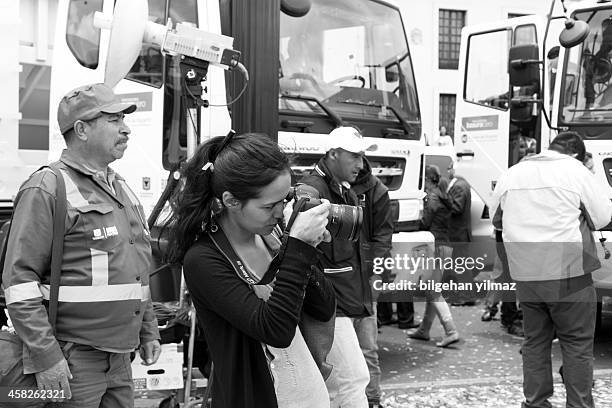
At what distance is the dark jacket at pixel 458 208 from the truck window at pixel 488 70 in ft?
3.56

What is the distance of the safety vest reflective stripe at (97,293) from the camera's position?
299 cm

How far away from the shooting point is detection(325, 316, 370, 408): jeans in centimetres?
399

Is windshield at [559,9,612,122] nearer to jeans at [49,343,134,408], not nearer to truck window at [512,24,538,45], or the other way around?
truck window at [512,24,538,45]

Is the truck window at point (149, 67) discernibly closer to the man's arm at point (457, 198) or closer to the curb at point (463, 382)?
the curb at point (463, 382)

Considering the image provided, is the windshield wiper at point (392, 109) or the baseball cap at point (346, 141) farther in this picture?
the windshield wiper at point (392, 109)

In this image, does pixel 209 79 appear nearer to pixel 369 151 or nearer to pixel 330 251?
pixel 330 251

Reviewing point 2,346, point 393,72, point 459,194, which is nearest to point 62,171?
point 2,346

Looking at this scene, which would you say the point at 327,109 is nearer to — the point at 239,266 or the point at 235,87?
the point at 235,87

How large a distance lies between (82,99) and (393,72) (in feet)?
14.3

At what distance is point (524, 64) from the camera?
22.8ft

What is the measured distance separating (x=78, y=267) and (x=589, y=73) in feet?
19.3

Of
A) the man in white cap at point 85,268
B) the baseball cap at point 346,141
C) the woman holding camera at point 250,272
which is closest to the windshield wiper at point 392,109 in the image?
the baseball cap at point 346,141

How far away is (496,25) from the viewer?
31.2 feet

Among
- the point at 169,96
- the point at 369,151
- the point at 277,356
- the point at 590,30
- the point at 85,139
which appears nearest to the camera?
the point at 277,356
